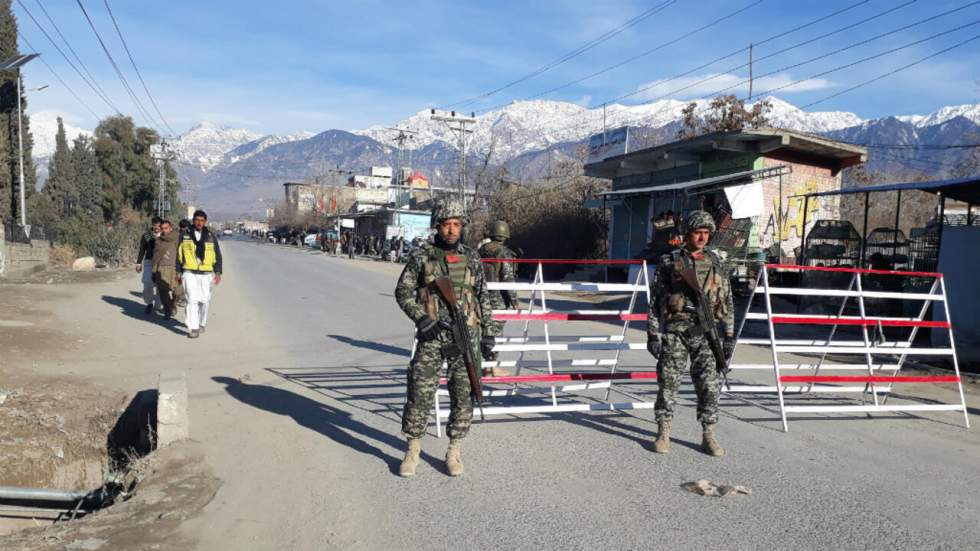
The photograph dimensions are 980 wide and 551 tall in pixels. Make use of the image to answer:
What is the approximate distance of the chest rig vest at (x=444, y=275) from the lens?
16.4 ft

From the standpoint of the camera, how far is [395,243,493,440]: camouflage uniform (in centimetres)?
497

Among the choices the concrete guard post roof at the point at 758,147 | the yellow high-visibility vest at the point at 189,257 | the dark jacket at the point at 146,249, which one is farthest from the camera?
the concrete guard post roof at the point at 758,147

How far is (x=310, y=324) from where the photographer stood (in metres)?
12.9

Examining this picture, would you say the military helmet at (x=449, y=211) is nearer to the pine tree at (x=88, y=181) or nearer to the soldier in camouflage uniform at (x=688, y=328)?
the soldier in camouflage uniform at (x=688, y=328)

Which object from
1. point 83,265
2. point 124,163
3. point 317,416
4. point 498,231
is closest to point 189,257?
point 498,231

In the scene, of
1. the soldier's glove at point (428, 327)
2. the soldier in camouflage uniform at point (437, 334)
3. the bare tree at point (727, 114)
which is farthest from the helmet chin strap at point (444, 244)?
the bare tree at point (727, 114)

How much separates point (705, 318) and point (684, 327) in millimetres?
173

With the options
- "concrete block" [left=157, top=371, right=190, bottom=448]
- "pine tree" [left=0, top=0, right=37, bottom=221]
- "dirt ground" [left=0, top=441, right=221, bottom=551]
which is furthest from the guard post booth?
"pine tree" [left=0, top=0, right=37, bottom=221]

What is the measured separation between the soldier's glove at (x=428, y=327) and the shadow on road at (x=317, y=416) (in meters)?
1.01

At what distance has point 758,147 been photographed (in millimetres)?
21750

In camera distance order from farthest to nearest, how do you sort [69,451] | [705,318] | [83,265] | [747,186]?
1. [83,265]
2. [747,186]
3. [69,451]
4. [705,318]

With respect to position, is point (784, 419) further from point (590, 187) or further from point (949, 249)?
point (590, 187)

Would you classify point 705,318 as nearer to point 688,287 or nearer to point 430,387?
point 688,287

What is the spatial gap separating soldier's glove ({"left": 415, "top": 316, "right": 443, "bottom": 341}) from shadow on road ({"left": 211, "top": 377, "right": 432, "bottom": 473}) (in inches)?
39.8
